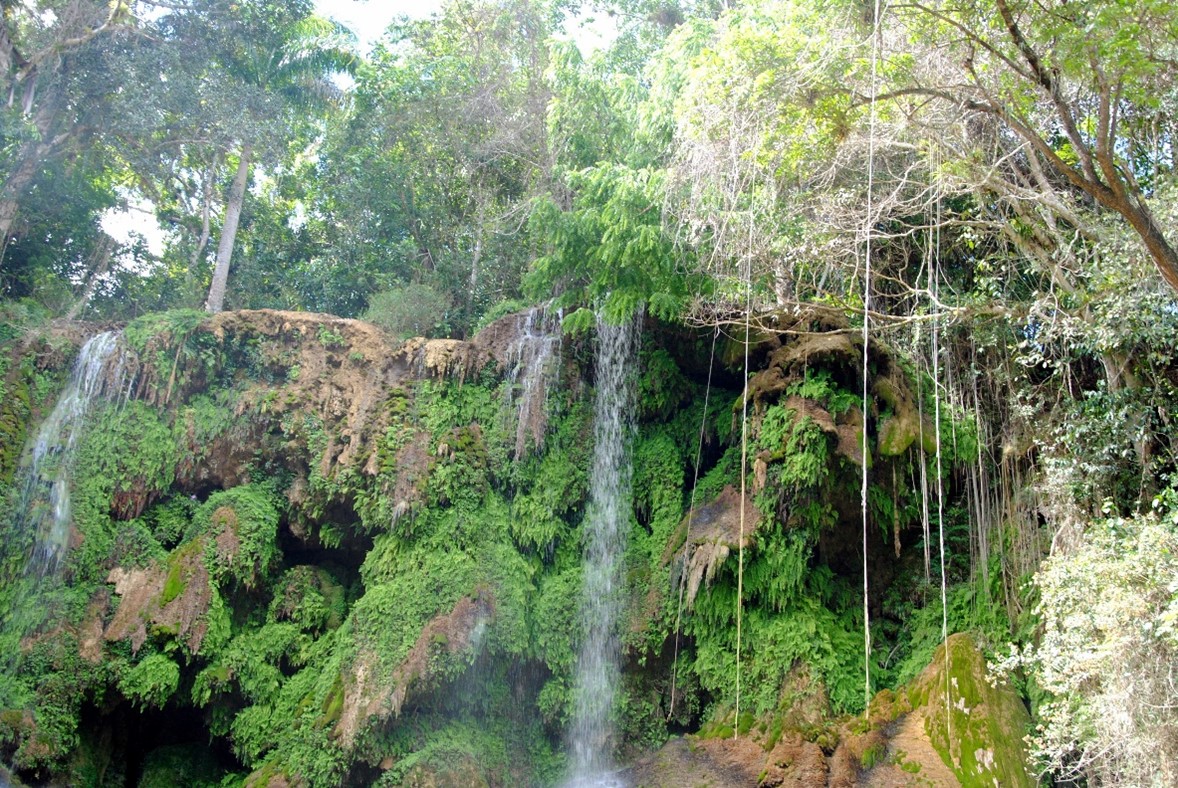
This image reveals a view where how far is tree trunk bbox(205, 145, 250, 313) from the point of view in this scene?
14.9 meters

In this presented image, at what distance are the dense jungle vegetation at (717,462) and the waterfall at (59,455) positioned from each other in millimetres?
57

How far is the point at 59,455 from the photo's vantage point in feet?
34.4

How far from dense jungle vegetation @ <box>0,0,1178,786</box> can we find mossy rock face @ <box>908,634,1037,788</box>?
0.09 ft

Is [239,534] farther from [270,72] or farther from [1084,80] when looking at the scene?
[270,72]

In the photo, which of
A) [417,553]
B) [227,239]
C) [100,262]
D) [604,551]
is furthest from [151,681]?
[100,262]

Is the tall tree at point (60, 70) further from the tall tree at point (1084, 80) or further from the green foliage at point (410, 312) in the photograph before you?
the tall tree at point (1084, 80)

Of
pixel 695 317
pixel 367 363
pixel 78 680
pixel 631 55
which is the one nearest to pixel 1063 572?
pixel 695 317

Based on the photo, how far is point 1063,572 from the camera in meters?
6.85

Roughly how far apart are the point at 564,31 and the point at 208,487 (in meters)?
12.4

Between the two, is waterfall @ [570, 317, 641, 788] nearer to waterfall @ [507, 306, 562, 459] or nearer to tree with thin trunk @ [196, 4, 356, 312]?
waterfall @ [507, 306, 562, 459]

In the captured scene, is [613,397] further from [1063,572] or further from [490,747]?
[1063,572]

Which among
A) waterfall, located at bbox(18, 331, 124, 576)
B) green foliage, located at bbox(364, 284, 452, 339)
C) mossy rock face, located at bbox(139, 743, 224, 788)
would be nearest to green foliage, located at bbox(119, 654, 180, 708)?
mossy rock face, located at bbox(139, 743, 224, 788)

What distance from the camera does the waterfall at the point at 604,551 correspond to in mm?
9461

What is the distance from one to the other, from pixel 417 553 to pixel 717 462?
145 inches
